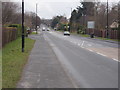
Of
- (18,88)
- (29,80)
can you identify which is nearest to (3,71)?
(29,80)

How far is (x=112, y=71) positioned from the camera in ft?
39.0

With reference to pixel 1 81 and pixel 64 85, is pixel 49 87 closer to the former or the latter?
pixel 64 85

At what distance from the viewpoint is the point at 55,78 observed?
9.86 metres

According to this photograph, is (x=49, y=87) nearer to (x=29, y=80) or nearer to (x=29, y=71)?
(x=29, y=80)

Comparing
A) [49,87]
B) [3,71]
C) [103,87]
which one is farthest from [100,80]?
[3,71]

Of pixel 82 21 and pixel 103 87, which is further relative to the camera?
pixel 82 21

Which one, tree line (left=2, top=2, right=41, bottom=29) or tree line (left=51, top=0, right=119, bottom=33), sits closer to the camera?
tree line (left=2, top=2, right=41, bottom=29)

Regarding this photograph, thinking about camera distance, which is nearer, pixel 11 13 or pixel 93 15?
pixel 11 13

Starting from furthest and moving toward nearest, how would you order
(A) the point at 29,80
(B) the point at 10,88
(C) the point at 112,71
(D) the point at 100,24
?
1. (D) the point at 100,24
2. (C) the point at 112,71
3. (A) the point at 29,80
4. (B) the point at 10,88

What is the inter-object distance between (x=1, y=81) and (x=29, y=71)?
2.60 m

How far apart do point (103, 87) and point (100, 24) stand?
218ft

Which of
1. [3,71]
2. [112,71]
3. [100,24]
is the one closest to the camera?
[3,71]

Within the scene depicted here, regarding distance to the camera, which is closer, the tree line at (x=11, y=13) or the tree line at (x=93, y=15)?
the tree line at (x=11, y=13)

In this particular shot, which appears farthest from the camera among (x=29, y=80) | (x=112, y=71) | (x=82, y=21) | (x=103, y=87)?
(x=82, y=21)
